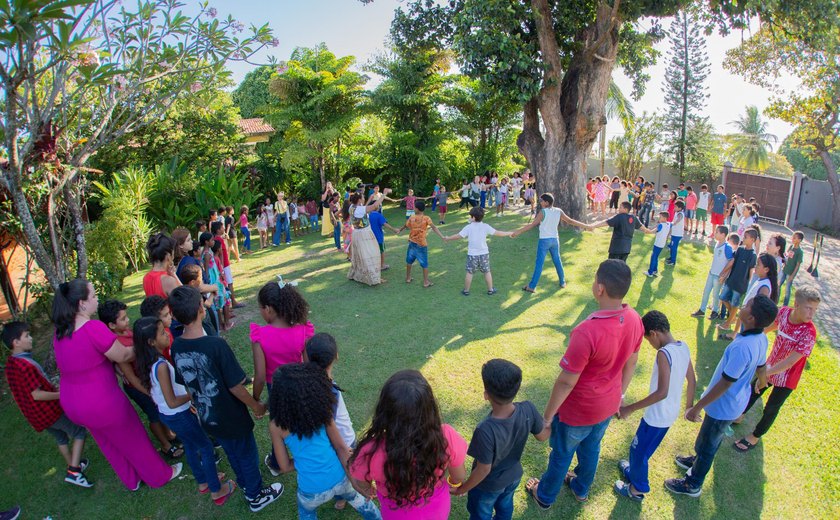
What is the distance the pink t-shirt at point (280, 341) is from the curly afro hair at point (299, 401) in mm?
756

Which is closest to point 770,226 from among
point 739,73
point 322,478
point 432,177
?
point 739,73

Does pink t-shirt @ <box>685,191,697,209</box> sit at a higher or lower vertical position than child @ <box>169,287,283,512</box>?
lower

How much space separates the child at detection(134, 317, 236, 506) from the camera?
3205 millimetres

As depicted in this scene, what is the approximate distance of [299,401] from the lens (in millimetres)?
2396

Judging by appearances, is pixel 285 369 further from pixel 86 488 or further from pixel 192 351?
pixel 86 488

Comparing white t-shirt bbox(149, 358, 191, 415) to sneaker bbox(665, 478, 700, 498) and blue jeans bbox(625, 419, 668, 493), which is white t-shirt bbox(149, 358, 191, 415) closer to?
blue jeans bbox(625, 419, 668, 493)

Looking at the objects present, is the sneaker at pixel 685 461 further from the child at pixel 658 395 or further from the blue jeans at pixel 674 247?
the blue jeans at pixel 674 247

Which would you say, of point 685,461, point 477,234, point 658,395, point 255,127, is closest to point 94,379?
point 658,395

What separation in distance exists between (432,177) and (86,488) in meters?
16.8

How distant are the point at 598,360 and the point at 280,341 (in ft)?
7.10

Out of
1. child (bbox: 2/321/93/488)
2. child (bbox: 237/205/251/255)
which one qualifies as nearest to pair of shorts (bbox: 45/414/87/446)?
child (bbox: 2/321/93/488)

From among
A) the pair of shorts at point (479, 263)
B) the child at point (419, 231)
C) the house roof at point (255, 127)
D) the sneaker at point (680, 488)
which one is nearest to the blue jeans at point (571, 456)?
the sneaker at point (680, 488)

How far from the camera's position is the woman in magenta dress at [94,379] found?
130 inches

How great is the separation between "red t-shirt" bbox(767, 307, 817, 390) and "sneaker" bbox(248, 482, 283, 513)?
424 cm
